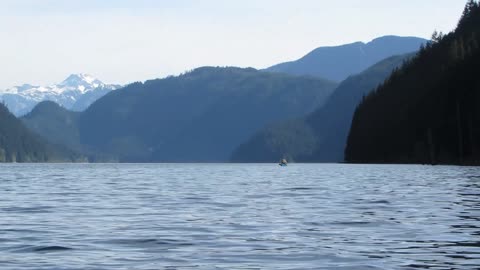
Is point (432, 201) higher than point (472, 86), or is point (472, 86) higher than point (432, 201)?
point (472, 86)

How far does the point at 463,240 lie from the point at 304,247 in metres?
5.52

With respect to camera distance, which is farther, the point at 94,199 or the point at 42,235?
the point at 94,199

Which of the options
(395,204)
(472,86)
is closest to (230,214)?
(395,204)

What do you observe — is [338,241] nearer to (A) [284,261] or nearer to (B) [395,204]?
(A) [284,261]

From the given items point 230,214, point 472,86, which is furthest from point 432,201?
point 472,86

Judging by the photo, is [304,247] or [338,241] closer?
[304,247]

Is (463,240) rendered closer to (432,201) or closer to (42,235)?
(42,235)

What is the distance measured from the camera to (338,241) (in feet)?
89.2

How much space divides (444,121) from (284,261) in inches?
6329

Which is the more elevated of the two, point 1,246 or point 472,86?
point 472,86

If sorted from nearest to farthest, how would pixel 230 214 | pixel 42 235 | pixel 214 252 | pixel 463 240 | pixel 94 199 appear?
pixel 214 252 → pixel 463 240 → pixel 42 235 → pixel 230 214 → pixel 94 199

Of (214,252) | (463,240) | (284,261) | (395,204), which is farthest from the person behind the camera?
(395,204)

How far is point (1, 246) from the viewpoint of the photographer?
2575cm

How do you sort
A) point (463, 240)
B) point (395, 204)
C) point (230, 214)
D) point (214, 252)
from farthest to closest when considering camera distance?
1. point (395, 204)
2. point (230, 214)
3. point (463, 240)
4. point (214, 252)
